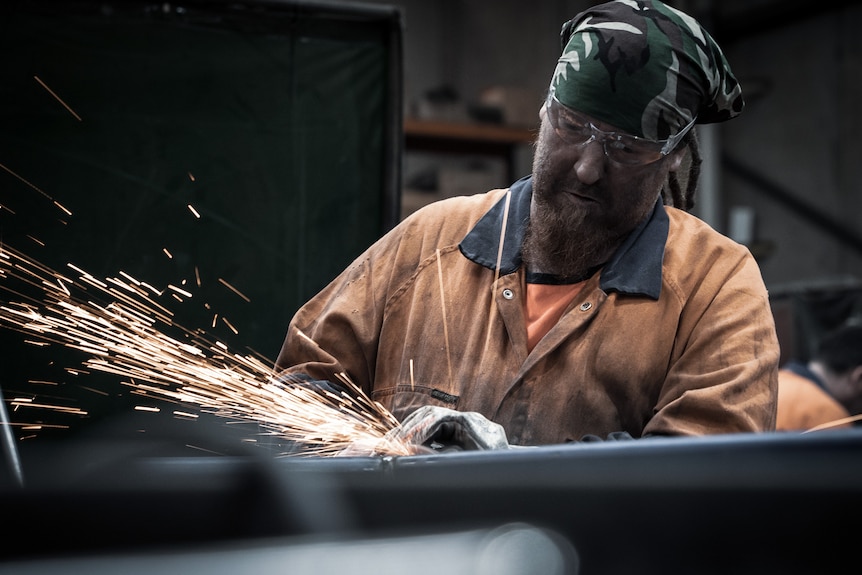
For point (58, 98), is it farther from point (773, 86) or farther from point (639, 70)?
point (773, 86)

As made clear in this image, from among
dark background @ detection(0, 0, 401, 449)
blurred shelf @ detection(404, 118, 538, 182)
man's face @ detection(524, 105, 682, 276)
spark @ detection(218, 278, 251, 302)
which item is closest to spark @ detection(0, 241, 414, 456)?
dark background @ detection(0, 0, 401, 449)

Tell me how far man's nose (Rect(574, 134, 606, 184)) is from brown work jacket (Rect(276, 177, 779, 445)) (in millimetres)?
182

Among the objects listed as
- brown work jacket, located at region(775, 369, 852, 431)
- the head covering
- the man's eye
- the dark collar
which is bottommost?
brown work jacket, located at region(775, 369, 852, 431)

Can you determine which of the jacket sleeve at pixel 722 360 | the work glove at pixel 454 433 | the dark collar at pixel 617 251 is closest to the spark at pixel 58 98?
the dark collar at pixel 617 251

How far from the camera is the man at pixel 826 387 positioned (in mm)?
4141

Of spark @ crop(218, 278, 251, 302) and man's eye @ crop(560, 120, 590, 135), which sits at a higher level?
man's eye @ crop(560, 120, 590, 135)

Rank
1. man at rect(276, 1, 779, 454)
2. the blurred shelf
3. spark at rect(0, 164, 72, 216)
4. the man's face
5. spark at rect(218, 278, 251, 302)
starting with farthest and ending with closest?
the blurred shelf
spark at rect(218, 278, 251, 302)
spark at rect(0, 164, 72, 216)
the man's face
man at rect(276, 1, 779, 454)

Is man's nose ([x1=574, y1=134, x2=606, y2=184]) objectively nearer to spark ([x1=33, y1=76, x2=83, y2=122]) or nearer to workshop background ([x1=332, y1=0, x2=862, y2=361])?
spark ([x1=33, y1=76, x2=83, y2=122])

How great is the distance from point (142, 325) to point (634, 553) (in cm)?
231

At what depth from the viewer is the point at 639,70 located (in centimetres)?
205

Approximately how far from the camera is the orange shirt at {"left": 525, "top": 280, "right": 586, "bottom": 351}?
210cm

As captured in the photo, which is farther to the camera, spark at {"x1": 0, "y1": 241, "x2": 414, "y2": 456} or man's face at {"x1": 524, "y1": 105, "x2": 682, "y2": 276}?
man's face at {"x1": 524, "y1": 105, "x2": 682, "y2": 276}

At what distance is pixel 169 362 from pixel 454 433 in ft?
3.77

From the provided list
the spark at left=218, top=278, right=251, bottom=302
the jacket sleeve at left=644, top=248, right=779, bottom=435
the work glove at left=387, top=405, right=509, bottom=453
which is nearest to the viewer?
the work glove at left=387, top=405, right=509, bottom=453
